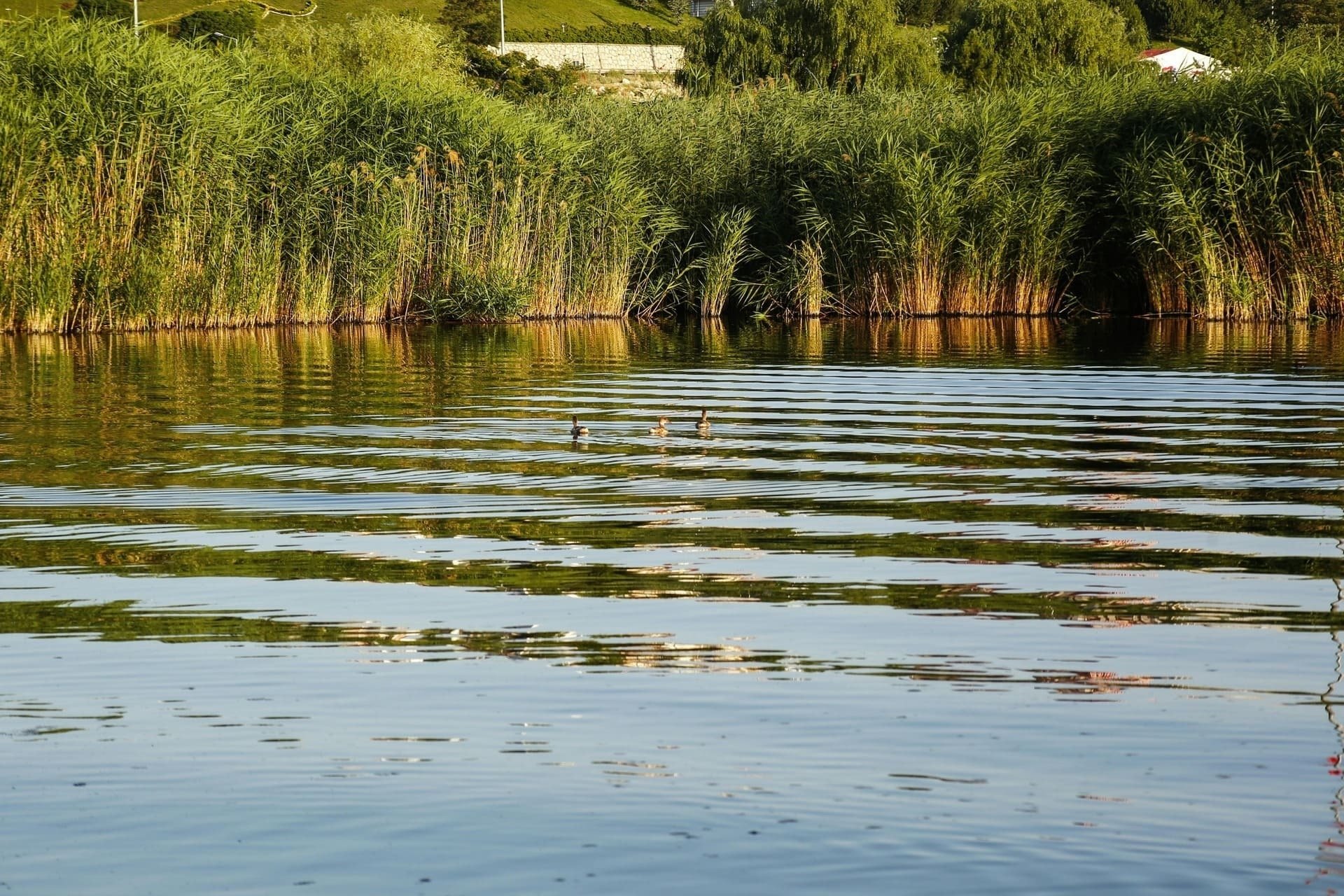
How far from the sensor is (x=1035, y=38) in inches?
2109

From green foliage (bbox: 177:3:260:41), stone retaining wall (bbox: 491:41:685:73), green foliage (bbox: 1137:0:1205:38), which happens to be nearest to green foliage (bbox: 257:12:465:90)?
green foliage (bbox: 177:3:260:41)

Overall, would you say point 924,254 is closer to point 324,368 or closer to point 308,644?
point 324,368

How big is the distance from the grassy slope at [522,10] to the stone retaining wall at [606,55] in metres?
6.65

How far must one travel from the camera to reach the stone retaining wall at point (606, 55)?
317ft

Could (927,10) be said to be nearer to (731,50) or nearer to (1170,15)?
(1170,15)

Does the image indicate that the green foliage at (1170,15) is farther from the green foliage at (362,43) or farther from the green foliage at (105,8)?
the green foliage at (362,43)

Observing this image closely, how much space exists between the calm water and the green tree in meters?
80.7

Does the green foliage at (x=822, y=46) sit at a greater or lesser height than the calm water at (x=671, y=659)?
greater

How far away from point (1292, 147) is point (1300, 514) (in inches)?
639

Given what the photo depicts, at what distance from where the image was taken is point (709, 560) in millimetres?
7523

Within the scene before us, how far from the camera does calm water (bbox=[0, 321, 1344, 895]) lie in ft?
13.3

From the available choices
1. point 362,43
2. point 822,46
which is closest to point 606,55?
point 822,46

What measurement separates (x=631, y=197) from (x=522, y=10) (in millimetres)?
91576

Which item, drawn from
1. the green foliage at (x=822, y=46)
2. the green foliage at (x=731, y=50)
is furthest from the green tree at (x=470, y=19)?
the green foliage at (x=822, y=46)
